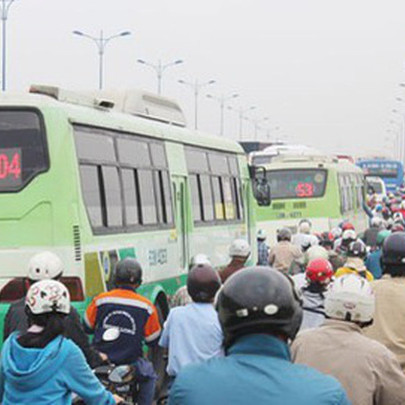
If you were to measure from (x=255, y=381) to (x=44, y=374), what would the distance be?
2.50 meters

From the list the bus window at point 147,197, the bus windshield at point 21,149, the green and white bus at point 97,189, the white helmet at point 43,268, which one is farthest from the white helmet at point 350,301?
the bus window at point 147,197

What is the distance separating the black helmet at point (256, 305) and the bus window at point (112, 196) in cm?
870

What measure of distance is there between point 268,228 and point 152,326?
75.4 feet

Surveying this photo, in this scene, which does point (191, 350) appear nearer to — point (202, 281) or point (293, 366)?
point (202, 281)

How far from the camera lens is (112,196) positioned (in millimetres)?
12688

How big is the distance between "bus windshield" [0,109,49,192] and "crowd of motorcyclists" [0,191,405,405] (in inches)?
71.4

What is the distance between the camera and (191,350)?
816 cm

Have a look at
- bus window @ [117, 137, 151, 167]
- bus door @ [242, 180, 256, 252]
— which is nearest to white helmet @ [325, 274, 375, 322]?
bus window @ [117, 137, 151, 167]

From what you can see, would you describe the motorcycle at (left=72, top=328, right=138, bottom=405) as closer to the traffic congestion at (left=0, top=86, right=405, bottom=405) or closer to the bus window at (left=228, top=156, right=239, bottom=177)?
the traffic congestion at (left=0, top=86, right=405, bottom=405)

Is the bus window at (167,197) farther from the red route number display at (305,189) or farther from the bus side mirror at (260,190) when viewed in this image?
the red route number display at (305,189)

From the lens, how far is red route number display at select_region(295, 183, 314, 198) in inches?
1308

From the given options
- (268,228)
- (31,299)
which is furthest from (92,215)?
(268,228)

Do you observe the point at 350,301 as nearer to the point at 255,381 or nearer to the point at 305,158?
the point at 255,381

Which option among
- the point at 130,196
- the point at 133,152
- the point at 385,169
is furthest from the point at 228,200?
the point at 385,169
